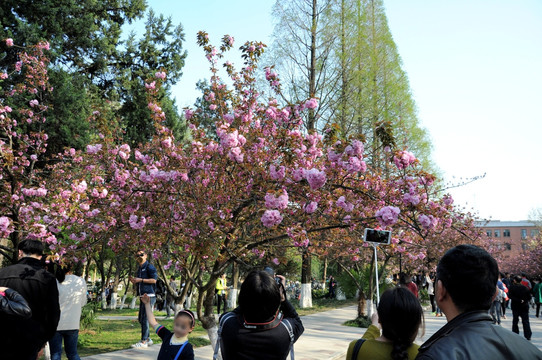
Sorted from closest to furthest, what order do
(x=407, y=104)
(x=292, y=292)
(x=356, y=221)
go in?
(x=356, y=221) < (x=407, y=104) < (x=292, y=292)

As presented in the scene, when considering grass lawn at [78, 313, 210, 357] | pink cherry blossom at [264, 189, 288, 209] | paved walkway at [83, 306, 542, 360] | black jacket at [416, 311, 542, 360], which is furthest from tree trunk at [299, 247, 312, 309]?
black jacket at [416, 311, 542, 360]

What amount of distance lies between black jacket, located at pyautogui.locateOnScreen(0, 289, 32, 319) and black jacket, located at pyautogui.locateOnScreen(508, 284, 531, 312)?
1256 cm

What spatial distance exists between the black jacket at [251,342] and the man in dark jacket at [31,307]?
180 centimetres

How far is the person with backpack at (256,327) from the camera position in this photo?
101 inches

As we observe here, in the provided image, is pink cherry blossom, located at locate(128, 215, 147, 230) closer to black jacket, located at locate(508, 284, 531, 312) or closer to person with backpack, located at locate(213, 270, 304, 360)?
person with backpack, located at locate(213, 270, 304, 360)

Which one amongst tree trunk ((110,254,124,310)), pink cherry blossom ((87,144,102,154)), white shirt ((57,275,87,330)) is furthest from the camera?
tree trunk ((110,254,124,310))

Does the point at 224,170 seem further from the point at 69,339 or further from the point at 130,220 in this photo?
the point at 69,339

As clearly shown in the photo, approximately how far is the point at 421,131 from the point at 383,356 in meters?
26.5

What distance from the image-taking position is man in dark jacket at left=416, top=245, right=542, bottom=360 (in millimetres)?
1474

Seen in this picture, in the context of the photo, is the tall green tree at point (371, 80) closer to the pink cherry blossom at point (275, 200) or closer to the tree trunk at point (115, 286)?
the pink cherry blossom at point (275, 200)

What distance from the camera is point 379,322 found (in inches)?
100

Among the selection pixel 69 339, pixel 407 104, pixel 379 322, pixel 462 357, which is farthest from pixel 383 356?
pixel 407 104

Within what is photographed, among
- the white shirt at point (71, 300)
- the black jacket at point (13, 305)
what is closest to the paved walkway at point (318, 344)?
the white shirt at point (71, 300)

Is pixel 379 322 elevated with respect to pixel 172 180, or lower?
lower
